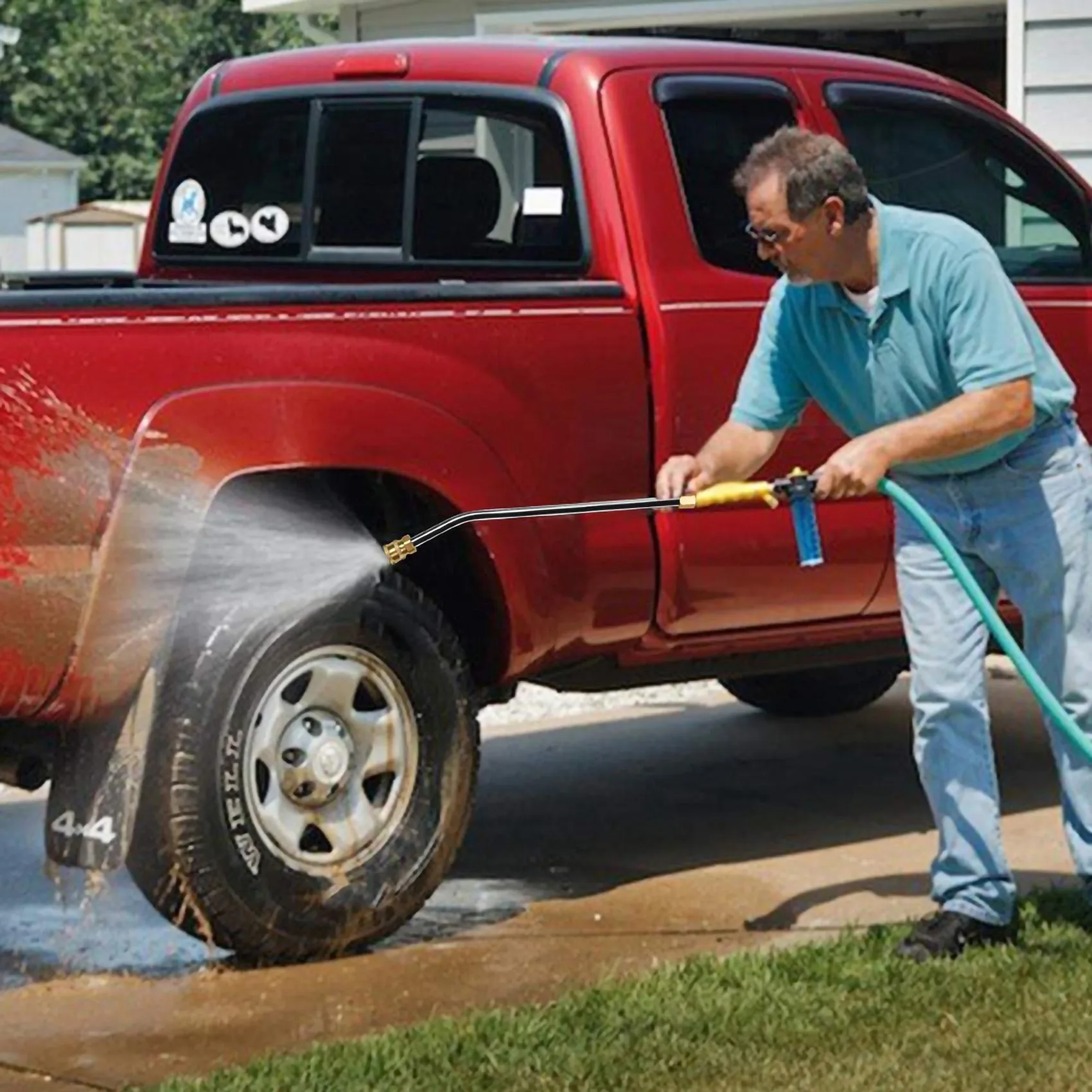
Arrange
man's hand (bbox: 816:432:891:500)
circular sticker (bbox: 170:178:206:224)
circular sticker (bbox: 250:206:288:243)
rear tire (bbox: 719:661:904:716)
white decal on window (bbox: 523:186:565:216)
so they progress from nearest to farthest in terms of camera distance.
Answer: man's hand (bbox: 816:432:891:500) < white decal on window (bbox: 523:186:565:216) < circular sticker (bbox: 250:206:288:243) < circular sticker (bbox: 170:178:206:224) < rear tire (bbox: 719:661:904:716)

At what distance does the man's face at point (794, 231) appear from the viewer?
5934 millimetres

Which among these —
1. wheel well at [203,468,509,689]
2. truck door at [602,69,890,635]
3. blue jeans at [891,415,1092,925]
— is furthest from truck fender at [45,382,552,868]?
blue jeans at [891,415,1092,925]

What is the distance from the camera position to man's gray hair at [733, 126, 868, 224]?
19.4 ft

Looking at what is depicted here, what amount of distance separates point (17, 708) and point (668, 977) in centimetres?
149

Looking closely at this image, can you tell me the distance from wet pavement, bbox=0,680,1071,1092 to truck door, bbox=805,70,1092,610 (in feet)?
2.89

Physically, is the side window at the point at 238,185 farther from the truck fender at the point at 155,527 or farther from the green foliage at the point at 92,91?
the green foliage at the point at 92,91

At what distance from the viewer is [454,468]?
265 inches

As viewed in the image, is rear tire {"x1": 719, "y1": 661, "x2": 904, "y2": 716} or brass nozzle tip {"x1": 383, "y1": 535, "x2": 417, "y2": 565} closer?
brass nozzle tip {"x1": 383, "y1": 535, "x2": 417, "y2": 565}

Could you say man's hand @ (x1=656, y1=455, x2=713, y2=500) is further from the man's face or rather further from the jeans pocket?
the jeans pocket

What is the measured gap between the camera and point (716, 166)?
25.0 feet

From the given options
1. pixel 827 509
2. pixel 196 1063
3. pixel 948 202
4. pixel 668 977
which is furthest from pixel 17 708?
pixel 948 202

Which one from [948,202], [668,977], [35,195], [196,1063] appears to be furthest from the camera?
[35,195]

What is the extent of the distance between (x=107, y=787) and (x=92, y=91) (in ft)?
192

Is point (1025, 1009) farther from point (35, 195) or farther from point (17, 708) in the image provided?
point (35, 195)
